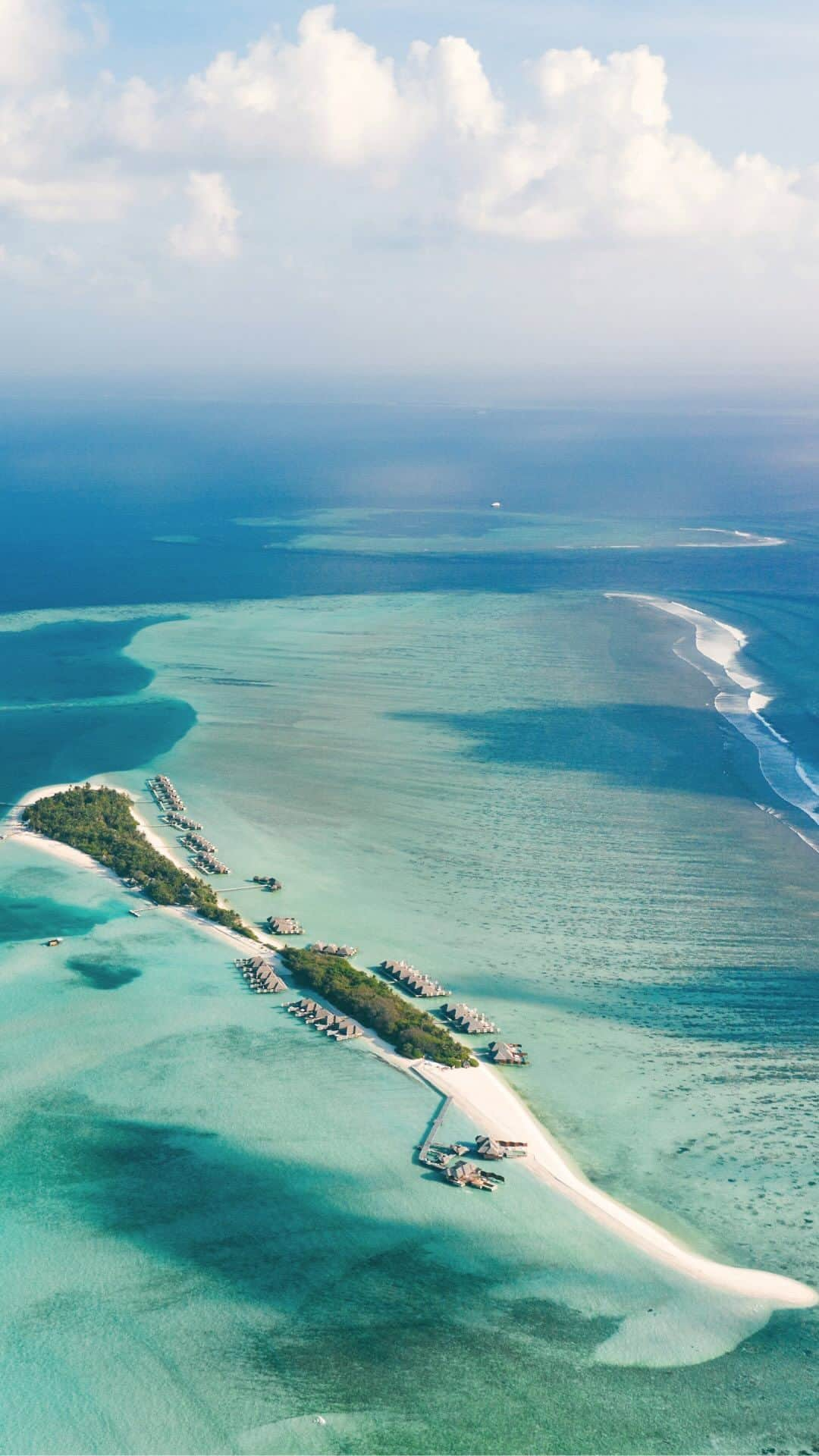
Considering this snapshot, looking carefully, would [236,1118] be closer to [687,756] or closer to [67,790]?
[67,790]

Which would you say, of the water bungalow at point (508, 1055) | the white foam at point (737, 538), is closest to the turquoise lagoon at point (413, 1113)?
the water bungalow at point (508, 1055)

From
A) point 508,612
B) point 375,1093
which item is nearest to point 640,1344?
point 375,1093

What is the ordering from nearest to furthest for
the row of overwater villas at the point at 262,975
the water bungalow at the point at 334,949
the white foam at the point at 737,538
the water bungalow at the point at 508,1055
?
1. the water bungalow at the point at 508,1055
2. the row of overwater villas at the point at 262,975
3. the water bungalow at the point at 334,949
4. the white foam at the point at 737,538

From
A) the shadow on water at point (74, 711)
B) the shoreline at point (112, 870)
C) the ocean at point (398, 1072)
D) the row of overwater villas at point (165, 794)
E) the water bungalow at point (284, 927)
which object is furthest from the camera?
the shadow on water at point (74, 711)

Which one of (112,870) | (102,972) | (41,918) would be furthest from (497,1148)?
(112,870)

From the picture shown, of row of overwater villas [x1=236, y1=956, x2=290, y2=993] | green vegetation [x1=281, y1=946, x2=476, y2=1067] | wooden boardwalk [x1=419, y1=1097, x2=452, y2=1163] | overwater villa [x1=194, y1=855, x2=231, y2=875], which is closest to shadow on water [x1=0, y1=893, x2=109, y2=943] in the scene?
overwater villa [x1=194, y1=855, x2=231, y2=875]

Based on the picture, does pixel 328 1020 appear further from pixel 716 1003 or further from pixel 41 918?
pixel 41 918

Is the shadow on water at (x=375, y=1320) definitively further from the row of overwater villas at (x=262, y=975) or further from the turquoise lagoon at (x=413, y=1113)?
the row of overwater villas at (x=262, y=975)

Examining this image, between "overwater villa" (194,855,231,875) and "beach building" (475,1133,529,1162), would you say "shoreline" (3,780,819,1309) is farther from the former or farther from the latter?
"overwater villa" (194,855,231,875)
